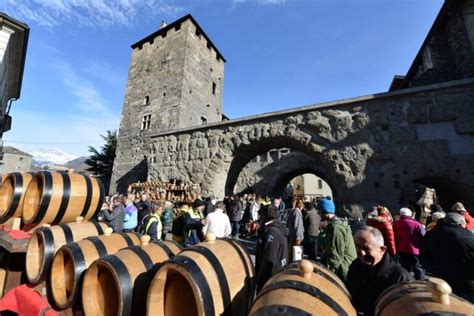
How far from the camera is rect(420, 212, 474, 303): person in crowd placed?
262 cm

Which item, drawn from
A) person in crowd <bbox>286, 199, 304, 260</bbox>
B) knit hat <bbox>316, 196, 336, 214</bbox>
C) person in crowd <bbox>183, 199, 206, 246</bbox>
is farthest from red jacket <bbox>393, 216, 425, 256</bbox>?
person in crowd <bbox>183, 199, 206, 246</bbox>

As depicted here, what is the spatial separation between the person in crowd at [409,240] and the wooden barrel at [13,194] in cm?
590

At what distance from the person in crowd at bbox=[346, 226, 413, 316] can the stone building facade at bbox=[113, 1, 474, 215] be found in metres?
5.42

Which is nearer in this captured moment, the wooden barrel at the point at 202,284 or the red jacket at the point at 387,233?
the wooden barrel at the point at 202,284

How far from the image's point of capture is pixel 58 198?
306 centimetres

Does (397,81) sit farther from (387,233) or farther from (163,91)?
(387,233)

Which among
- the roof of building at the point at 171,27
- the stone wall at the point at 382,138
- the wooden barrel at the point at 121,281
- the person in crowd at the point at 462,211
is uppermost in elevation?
the roof of building at the point at 171,27

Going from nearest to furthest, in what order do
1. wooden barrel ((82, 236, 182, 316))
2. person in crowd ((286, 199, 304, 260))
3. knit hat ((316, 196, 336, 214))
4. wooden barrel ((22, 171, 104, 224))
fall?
wooden barrel ((82, 236, 182, 316)) < wooden barrel ((22, 171, 104, 224)) < knit hat ((316, 196, 336, 214)) < person in crowd ((286, 199, 304, 260))

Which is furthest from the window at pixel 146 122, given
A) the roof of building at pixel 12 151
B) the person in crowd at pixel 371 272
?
the roof of building at pixel 12 151

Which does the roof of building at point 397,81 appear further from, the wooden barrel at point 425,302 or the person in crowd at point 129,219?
the wooden barrel at point 425,302

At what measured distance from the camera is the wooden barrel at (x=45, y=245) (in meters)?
2.35

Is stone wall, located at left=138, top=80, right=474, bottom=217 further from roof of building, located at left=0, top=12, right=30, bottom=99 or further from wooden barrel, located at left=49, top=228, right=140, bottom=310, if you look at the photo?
roof of building, located at left=0, top=12, right=30, bottom=99

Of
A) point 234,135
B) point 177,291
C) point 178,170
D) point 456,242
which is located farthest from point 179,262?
point 178,170

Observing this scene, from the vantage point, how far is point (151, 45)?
18594 mm
